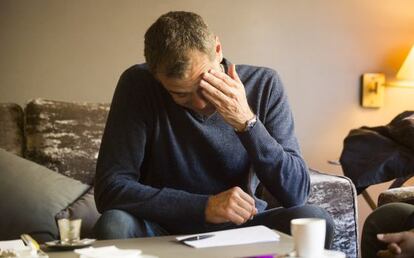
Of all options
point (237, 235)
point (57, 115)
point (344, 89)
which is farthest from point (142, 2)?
point (237, 235)

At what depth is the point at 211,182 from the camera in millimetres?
1855

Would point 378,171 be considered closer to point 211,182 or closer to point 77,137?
point 211,182

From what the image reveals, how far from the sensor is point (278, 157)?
171 cm

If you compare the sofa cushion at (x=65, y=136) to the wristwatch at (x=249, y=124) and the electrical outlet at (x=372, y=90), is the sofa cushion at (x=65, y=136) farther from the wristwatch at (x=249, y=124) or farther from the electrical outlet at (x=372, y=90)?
the electrical outlet at (x=372, y=90)

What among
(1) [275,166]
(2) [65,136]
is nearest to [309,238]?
(1) [275,166]

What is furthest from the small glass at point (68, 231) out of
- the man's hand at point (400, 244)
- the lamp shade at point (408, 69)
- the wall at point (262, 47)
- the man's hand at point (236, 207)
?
the lamp shade at point (408, 69)

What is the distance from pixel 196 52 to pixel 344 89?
179 cm

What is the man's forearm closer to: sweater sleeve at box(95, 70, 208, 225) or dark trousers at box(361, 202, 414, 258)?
sweater sleeve at box(95, 70, 208, 225)

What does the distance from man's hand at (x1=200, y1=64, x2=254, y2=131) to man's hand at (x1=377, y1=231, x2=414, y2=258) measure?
1.49 ft

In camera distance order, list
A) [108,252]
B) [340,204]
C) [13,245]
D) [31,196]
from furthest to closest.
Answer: [31,196], [340,204], [13,245], [108,252]

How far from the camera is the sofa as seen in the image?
90.6 inches

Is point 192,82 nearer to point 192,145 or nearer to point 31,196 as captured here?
point 192,145

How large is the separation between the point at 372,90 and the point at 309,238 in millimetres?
2212

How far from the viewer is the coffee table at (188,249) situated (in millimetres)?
1328
